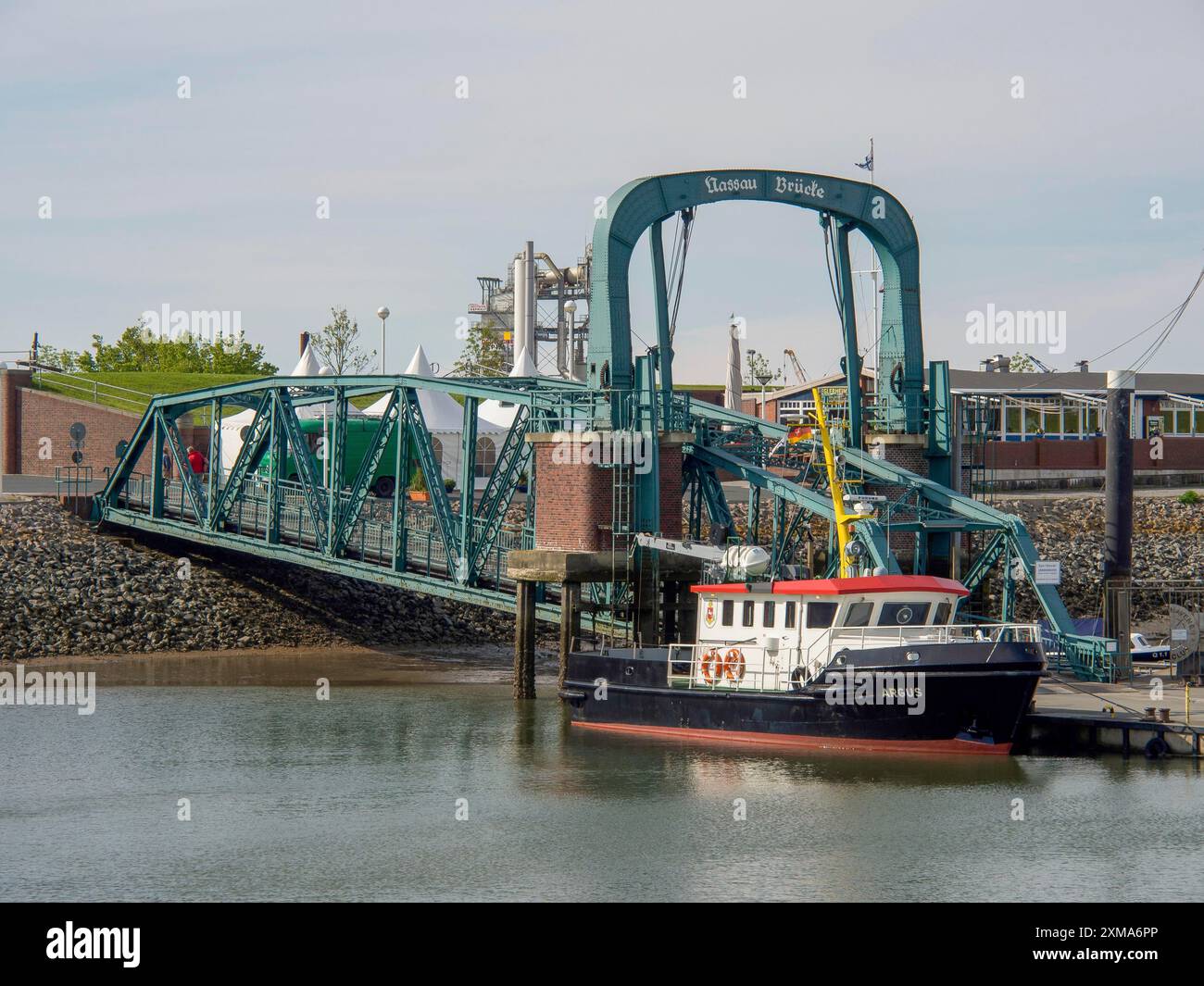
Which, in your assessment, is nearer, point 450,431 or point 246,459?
point 246,459

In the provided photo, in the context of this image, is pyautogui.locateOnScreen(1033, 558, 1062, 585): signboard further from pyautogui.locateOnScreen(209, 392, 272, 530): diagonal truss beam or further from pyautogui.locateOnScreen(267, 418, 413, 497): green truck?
pyautogui.locateOnScreen(267, 418, 413, 497): green truck

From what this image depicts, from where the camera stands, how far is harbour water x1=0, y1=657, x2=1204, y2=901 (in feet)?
71.7

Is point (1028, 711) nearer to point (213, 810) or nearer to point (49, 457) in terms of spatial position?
point (213, 810)

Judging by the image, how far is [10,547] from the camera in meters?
47.7

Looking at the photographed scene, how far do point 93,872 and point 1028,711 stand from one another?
54.8 ft

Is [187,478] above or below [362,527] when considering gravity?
above

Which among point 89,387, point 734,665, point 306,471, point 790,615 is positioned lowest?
point 734,665

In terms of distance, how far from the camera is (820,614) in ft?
101

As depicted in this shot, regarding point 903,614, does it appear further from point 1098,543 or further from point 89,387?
point 89,387

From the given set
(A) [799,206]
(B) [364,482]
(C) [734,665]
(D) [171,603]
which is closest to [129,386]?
(D) [171,603]

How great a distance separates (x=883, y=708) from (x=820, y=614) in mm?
2258

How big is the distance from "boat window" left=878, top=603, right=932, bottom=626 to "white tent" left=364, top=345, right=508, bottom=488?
3176 cm
